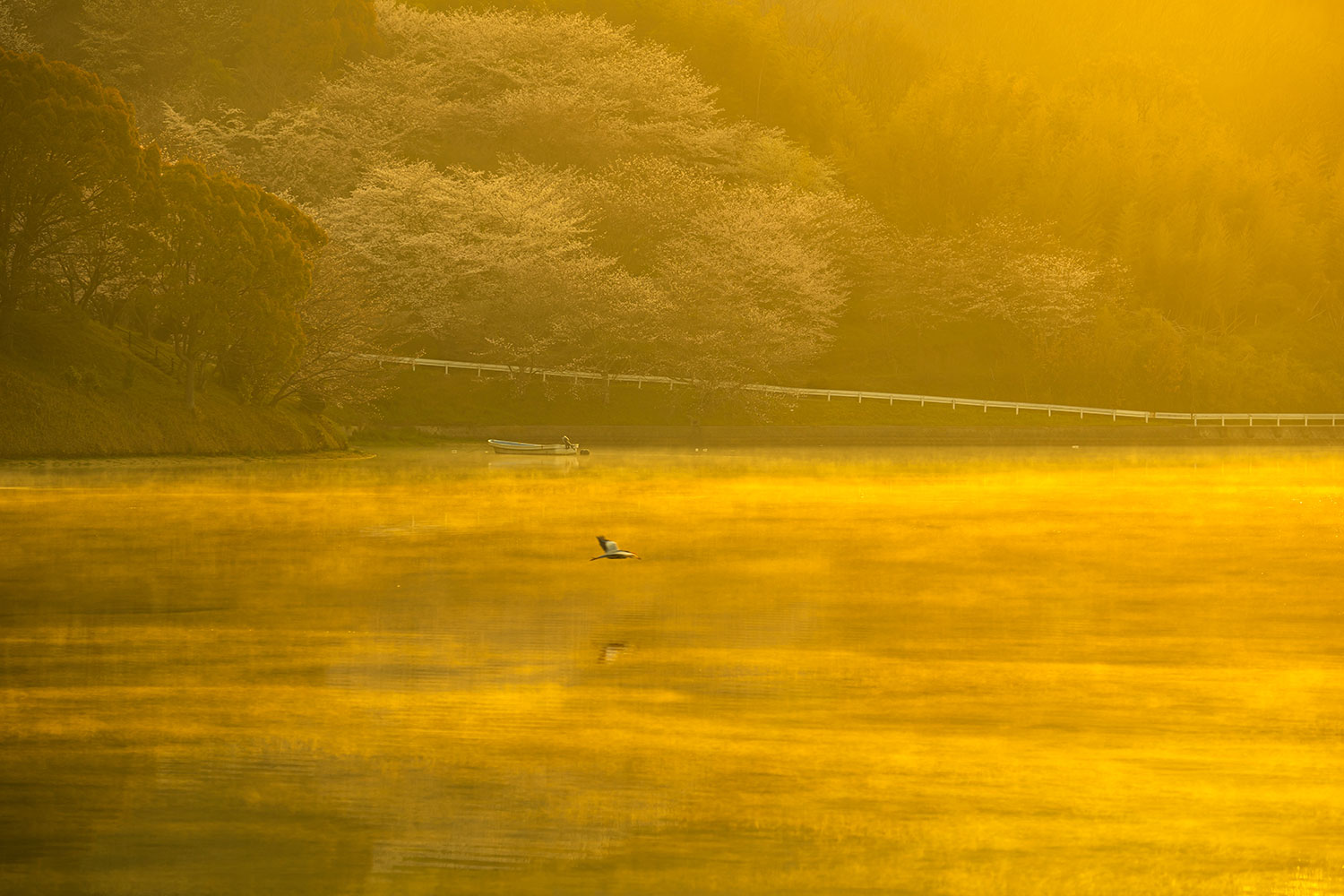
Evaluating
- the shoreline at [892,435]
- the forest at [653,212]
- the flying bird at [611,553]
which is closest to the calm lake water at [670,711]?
the flying bird at [611,553]

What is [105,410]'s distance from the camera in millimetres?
34812

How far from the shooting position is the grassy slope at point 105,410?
3328cm

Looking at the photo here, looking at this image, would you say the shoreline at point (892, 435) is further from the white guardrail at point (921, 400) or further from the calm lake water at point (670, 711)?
the calm lake water at point (670, 711)

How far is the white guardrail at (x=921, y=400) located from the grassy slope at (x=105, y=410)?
577 inches

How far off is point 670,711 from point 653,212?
52998 mm

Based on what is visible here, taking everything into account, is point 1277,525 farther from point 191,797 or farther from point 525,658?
point 191,797

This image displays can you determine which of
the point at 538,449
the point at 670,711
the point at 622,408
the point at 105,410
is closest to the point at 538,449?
the point at 538,449

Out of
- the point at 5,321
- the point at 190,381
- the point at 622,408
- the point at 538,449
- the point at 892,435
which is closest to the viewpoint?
the point at 5,321

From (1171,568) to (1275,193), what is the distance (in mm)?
68705

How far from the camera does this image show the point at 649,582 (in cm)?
1405

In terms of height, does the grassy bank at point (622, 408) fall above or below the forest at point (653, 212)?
below

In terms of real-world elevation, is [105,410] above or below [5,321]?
below

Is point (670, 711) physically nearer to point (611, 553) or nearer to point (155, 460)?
point (611, 553)

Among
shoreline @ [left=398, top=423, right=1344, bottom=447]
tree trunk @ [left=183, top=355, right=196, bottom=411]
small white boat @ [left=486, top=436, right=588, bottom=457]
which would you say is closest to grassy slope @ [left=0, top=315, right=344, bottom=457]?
tree trunk @ [left=183, top=355, right=196, bottom=411]
